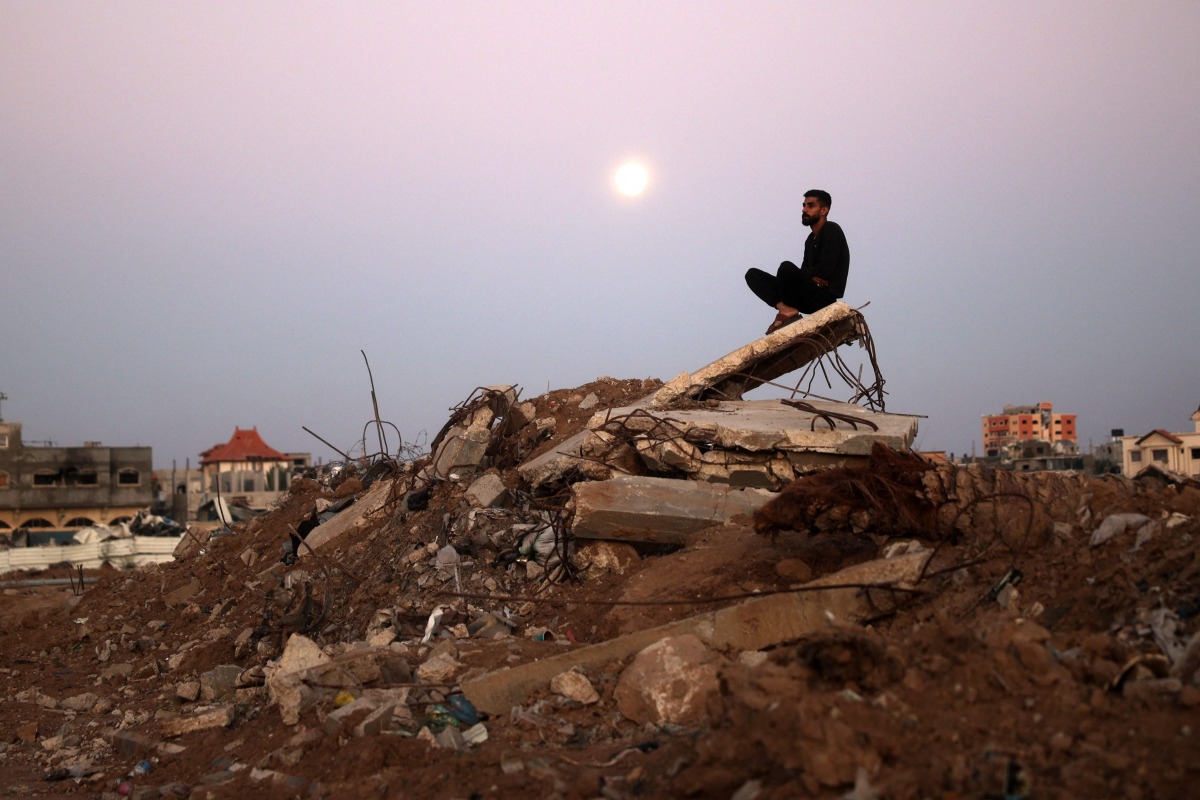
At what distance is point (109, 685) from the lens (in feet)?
25.1

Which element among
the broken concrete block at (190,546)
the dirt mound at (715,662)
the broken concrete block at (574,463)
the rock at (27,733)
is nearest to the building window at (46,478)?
the broken concrete block at (190,546)

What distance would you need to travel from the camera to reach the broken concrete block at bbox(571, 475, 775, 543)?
5.83 meters

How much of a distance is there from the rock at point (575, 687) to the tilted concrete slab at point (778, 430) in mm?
2584

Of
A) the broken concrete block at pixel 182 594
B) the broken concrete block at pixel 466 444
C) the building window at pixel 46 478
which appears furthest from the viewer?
the building window at pixel 46 478

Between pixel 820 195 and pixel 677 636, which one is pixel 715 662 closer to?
pixel 677 636

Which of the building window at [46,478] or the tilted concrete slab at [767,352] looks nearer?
the tilted concrete slab at [767,352]

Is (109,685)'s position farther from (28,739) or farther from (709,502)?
(709,502)

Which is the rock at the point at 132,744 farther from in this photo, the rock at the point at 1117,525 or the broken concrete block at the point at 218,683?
the rock at the point at 1117,525

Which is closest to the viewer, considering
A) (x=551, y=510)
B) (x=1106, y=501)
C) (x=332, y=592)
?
(x=1106, y=501)

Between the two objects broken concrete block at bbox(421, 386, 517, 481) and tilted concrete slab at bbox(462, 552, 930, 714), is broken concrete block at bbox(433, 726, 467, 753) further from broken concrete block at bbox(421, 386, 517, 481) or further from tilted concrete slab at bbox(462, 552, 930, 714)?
broken concrete block at bbox(421, 386, 517, 481)

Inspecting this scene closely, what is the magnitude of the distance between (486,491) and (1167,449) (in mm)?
28084

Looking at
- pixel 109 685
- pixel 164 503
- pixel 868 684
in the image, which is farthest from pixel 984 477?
pixel 164 503

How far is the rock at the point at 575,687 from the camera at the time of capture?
425 cm

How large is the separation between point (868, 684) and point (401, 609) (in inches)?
161
